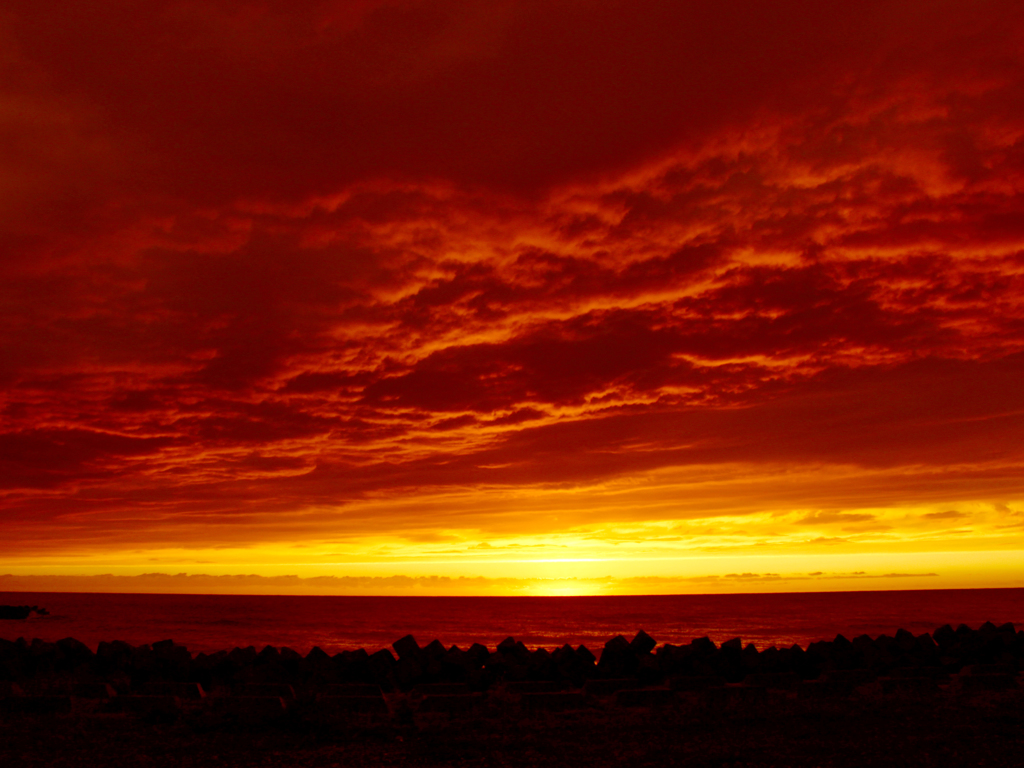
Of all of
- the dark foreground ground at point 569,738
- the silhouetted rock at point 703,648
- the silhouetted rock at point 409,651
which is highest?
the silhouetted rock at point 703,648

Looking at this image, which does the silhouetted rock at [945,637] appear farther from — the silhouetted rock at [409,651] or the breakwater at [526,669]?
the silhouetted rock at [409,651]

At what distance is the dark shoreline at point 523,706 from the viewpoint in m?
10.8

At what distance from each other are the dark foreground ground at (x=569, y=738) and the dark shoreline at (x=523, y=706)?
1.8 inches

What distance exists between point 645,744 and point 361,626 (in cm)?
5546

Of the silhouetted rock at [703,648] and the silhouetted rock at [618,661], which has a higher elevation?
the silhouetted rock at [703,648]

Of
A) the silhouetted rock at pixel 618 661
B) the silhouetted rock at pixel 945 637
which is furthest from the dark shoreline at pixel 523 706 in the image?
the silhouetted rock at pixel 945 637

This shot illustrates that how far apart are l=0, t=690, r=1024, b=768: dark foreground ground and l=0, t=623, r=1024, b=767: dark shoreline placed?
0.05m

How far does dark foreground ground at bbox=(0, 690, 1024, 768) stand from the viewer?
10.3m

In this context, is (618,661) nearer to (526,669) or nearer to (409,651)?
(526,669)

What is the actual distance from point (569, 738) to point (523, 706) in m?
2.61

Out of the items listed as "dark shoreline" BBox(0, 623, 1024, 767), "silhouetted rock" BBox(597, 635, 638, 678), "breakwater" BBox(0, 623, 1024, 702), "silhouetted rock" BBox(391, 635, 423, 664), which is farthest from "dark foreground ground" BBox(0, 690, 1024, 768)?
"silhouetted rock" BBox(391, 635, 423, 664)

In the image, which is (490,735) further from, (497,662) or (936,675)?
(936,675)

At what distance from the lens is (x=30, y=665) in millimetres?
19781

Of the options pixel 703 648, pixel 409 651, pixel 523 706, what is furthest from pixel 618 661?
pixel 409 651
